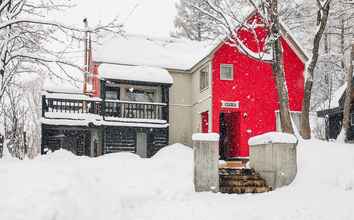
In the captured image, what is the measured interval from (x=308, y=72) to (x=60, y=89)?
15974 millimetres

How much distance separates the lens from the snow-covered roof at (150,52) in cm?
2378

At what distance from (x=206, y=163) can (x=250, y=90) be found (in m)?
13.6

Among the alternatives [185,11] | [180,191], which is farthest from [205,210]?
[185,11]


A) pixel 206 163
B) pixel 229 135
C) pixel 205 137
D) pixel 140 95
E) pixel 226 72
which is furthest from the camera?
pixel 140 95

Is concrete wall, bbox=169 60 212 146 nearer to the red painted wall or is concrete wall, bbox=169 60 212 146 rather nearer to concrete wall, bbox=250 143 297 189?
the red painted wall

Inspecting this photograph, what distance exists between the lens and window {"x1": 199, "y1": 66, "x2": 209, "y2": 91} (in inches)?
918

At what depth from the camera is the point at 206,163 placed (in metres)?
10.4

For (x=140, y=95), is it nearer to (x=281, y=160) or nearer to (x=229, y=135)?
(x=229, y=135)

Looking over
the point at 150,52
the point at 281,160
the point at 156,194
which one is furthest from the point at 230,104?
the point at 156,194

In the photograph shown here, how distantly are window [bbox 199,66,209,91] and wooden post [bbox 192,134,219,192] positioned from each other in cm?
1293

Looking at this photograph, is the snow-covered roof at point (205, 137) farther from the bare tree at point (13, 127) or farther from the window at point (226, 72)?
the bare tree at point (13, 127)

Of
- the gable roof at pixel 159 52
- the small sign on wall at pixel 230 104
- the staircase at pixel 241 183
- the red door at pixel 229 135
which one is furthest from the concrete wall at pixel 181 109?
the staircase at pixel 241 183

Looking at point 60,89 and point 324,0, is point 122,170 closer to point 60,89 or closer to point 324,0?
point 324,0

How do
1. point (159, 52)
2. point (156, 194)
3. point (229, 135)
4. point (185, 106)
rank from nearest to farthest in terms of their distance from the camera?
1. point (156, 194)
2. point (229, 135)
3. point (185, 106)
4. point (159, 52)
